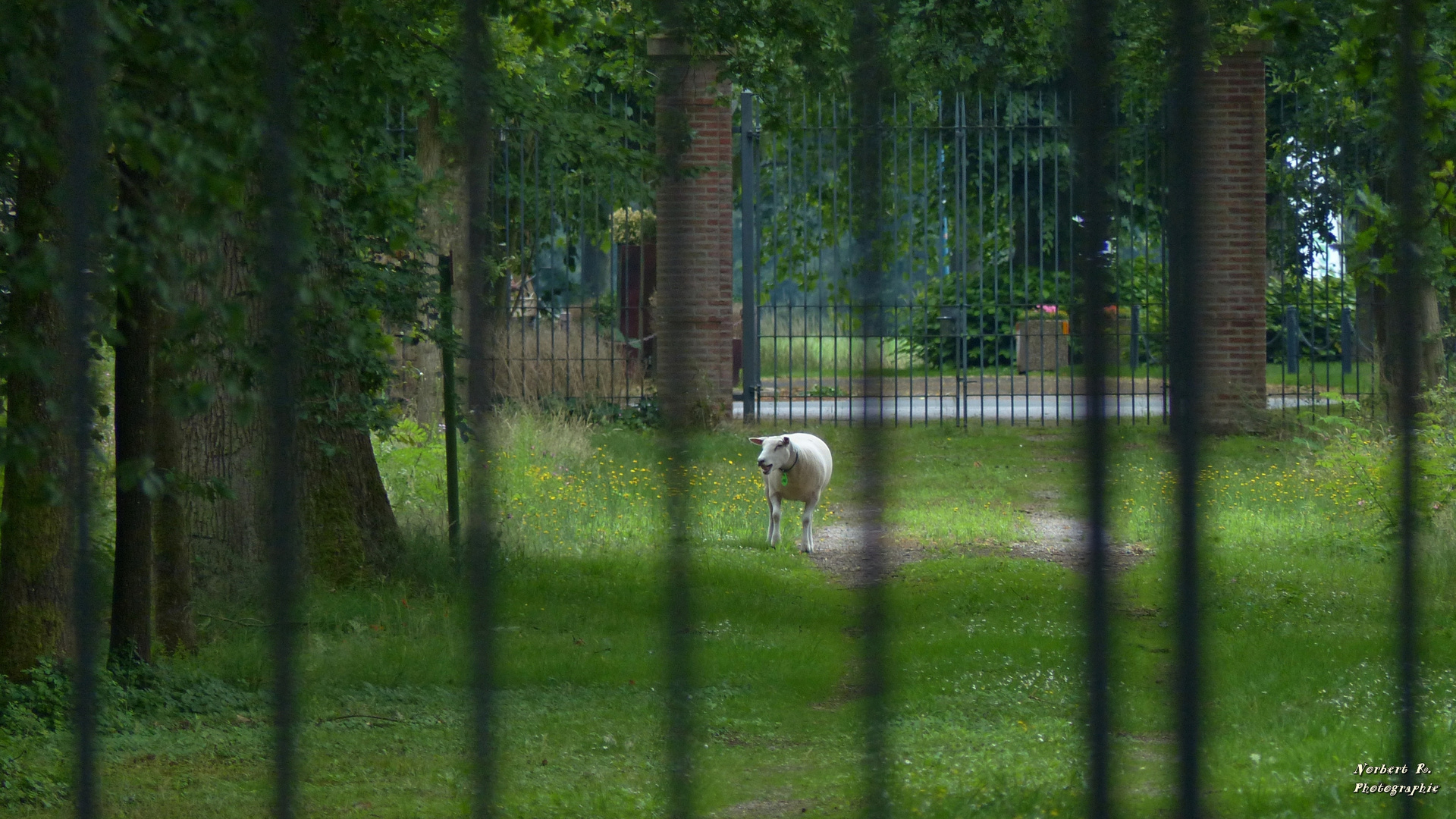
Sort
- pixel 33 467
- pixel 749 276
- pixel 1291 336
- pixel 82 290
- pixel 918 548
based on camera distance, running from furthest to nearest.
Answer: pixel 1291 336 < pixel 749 276 < pixel 918 548 < pixel 33 467 < pixel 82 290

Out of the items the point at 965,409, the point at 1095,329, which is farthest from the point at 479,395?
the point at 965,409

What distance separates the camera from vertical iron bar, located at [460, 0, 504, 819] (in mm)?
1584

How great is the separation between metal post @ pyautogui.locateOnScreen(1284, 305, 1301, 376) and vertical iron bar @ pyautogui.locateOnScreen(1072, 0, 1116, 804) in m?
11.3

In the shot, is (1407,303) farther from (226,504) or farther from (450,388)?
(226,504)

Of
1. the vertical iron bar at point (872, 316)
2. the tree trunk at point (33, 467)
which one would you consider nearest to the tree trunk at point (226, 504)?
the tree trunk at point (33, 467)

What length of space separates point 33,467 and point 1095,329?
2.89 meters

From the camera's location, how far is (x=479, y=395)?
63.8 inches

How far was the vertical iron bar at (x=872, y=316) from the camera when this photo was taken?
5.04ft

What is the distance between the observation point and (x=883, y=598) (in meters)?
1.62

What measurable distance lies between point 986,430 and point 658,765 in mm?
10523

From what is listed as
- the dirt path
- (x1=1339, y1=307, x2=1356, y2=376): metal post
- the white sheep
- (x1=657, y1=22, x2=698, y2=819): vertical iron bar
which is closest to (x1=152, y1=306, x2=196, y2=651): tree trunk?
the dirt path

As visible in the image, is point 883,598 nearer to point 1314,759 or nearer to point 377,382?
point 1314,759

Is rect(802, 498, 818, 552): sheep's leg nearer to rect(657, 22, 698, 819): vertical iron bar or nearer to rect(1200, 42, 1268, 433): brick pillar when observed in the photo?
rect(1200, 42, 1268, 433): brick pillar

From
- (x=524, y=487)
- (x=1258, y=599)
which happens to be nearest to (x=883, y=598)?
(x=1258, y=599)
